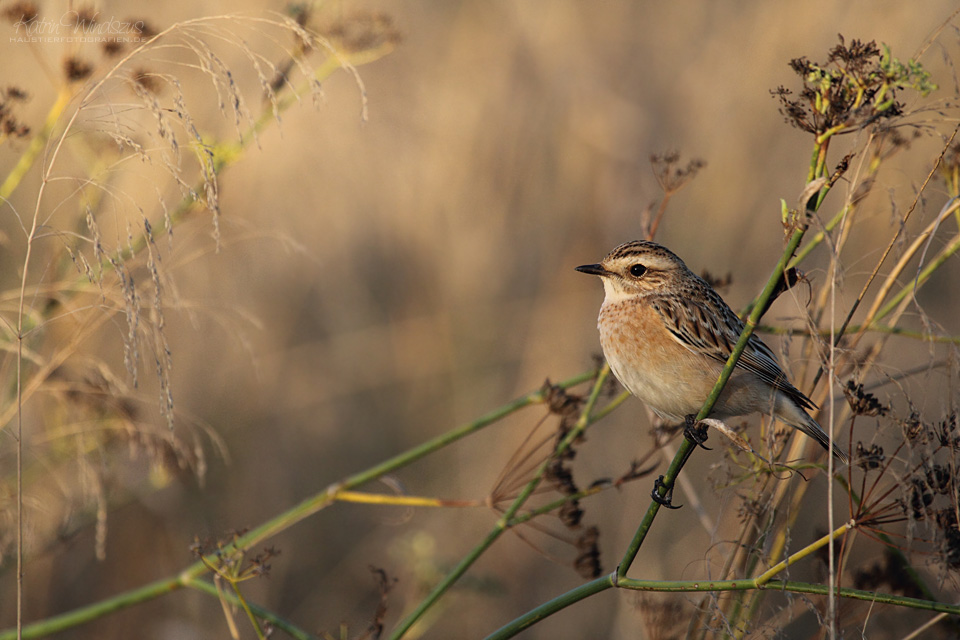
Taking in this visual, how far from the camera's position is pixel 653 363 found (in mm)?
3318

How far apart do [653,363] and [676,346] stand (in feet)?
0.67

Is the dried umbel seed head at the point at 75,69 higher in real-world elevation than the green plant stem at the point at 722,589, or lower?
higher

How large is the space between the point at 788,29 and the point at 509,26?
218 cm

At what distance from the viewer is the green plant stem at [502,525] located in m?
2.74

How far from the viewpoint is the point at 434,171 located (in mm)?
6742

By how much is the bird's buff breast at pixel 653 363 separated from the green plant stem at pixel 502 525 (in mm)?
101

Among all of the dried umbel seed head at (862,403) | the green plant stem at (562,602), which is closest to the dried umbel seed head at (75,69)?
the green plant stem at (562,602)

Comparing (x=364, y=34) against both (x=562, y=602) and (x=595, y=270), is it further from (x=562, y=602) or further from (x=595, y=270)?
(x=562, y=602)

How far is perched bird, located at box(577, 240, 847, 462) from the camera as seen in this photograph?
128 inches

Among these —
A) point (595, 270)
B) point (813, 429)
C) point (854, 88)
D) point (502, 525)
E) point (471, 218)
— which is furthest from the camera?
point (471, 218)

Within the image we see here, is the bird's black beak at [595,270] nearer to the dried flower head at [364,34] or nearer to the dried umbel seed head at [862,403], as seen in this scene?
the dried flower head at [364,34]

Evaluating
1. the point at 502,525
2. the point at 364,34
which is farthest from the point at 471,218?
the point at 502,525

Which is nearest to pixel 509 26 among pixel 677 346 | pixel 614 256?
pixel 614 256

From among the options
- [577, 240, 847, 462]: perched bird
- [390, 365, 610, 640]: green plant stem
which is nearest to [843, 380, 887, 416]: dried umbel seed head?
[577, 240, 847, 462]: perched bird
